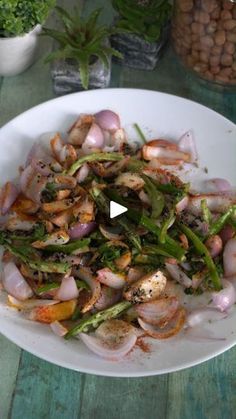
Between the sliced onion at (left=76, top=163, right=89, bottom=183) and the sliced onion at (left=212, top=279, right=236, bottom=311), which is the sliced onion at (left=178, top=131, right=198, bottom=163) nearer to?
the sliced onion at (left=76, top=163, right=89, bottom=183)

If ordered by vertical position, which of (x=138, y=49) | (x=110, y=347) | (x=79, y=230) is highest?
(x=138, y=49)

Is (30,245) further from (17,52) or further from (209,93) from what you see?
(209,93)

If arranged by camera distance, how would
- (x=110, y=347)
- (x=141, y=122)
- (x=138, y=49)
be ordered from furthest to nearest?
(x=138, y=49) → (x=141, y=122) → (x=110, y=347)

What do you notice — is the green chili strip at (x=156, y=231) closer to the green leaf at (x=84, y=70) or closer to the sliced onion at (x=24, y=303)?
the sliced onion at (x=24, y=303)

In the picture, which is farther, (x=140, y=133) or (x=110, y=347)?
(x=140, y=133)

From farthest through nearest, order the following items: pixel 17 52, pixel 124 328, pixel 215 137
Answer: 1. pixel 17 52
2. pixel 215 137
3. pixel 124 328

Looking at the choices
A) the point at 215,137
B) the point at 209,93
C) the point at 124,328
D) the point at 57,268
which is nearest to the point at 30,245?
the point at 57,268

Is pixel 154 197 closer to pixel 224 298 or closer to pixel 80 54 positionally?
pixel 224 298

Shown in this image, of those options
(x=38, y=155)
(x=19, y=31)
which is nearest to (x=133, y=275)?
(x=38, y=155)
